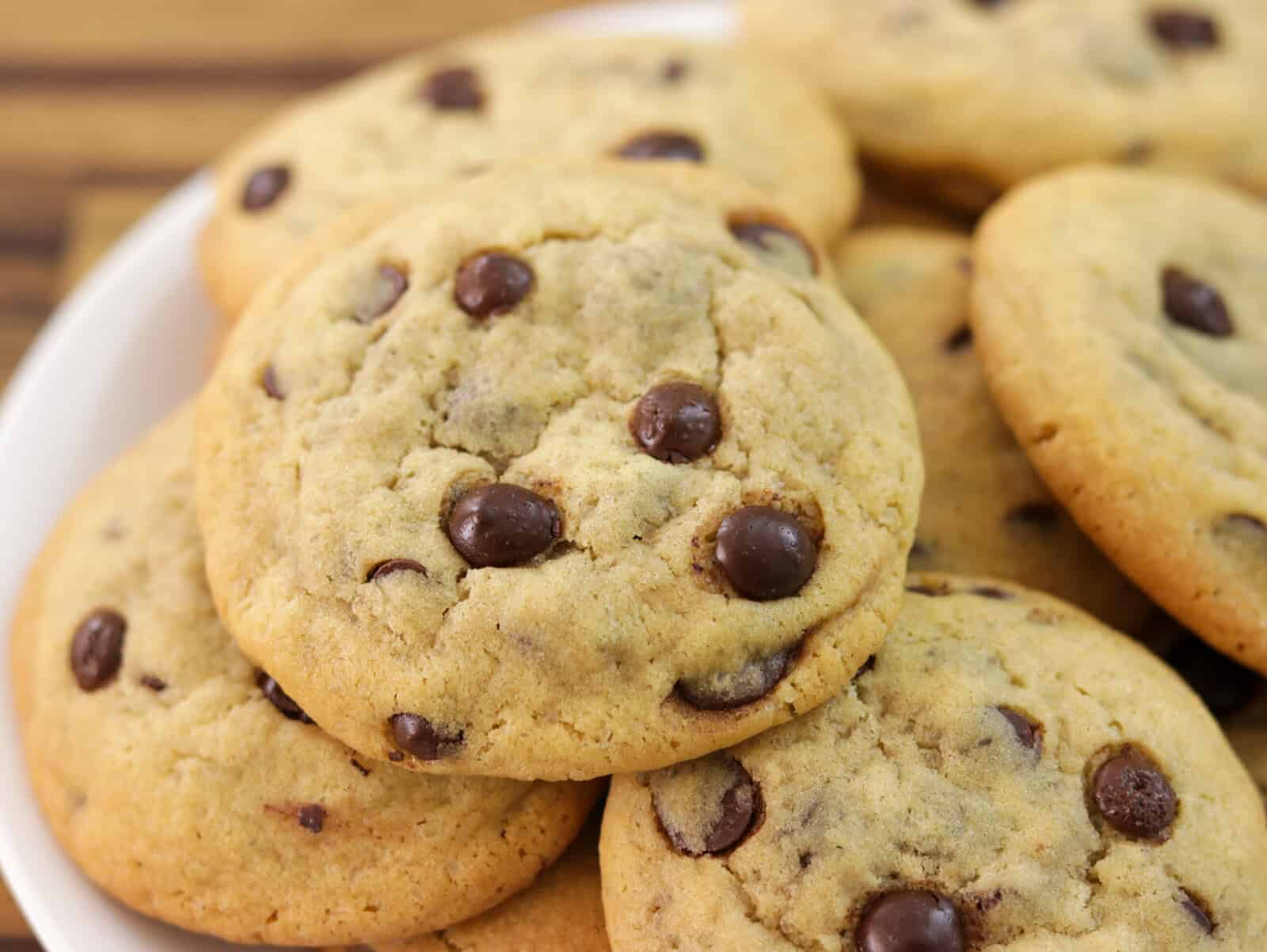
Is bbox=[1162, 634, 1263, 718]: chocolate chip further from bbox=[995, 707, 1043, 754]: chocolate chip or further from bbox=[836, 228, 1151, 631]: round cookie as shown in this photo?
bbox=[995, 707, 1043, 754]: chocolate chip

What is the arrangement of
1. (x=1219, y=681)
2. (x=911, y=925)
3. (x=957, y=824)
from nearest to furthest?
(x=911, y=925)
(x=957, y=824)
(x=1219, y=681)

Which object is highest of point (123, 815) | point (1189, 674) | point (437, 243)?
point (437, 243)

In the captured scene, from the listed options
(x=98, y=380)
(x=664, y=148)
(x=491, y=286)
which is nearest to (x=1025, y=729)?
(x=491, y=286)

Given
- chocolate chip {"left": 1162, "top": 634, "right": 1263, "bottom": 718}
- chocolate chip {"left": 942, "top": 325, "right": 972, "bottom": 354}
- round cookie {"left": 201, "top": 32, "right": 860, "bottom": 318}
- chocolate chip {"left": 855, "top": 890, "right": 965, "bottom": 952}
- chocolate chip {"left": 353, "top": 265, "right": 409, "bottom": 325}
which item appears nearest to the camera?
chocolate chip {"left": 855, "top": 890, "right": 965, "bottom": 952}

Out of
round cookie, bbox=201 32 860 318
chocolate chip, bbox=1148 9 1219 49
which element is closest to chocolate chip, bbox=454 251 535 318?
round cookie, bbox=201 32 860 318

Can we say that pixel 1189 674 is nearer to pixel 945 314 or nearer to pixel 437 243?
pixel 945 314

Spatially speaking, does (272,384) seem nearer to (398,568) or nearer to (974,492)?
(398,568)

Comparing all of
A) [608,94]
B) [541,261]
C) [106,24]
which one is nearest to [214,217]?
[608,94]

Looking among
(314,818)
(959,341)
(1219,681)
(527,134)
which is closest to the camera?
(314,818)
